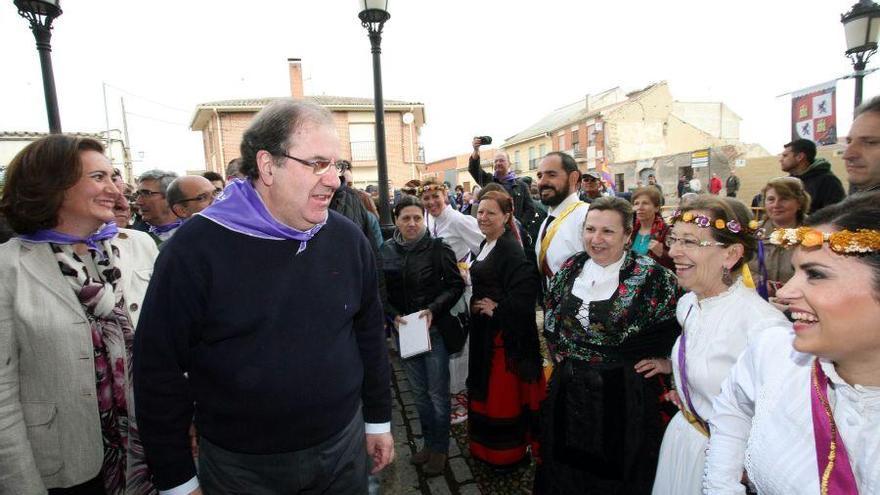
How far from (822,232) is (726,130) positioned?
160 ft

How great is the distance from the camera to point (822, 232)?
1.22 m

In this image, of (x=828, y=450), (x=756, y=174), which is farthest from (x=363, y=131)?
(x=828, y=450)

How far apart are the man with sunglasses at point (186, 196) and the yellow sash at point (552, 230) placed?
279cm

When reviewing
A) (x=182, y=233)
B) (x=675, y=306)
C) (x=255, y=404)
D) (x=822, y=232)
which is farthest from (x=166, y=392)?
(x=675, y=306)

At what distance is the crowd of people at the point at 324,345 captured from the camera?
1.24 meters

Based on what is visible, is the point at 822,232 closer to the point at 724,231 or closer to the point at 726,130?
the point at 724,231

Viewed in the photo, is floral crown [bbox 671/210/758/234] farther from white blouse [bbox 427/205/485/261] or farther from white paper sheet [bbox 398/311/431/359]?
white blouse [bbox 427/205/485/261]

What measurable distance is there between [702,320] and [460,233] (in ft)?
8.96

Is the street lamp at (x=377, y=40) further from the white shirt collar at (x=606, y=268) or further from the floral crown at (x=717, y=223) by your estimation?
the floral crown at (x=717, y=223)

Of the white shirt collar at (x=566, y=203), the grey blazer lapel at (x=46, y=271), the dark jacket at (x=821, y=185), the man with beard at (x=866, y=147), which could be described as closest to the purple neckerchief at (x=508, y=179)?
the white shirt collar at (x=566, y=203)

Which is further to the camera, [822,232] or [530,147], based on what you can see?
[530,147]

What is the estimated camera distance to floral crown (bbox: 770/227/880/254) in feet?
3.69

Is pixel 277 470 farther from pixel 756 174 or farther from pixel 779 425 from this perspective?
pixel 756 174

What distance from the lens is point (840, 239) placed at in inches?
45.9
